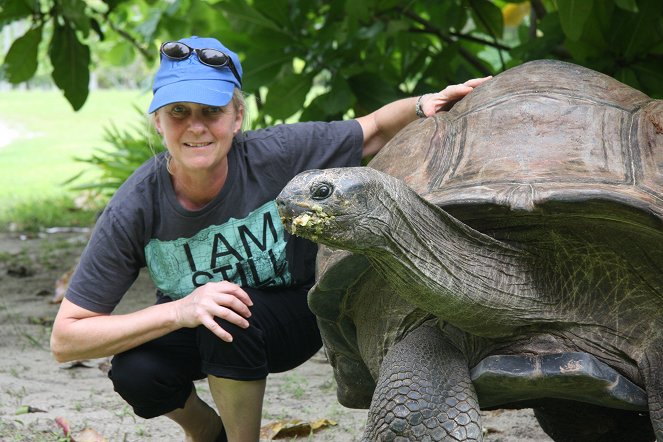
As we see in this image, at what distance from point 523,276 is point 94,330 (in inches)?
48.2

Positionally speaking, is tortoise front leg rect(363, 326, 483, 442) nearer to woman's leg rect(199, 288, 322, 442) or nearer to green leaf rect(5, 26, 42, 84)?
woman's leg rect(199, 288, 322, 442)

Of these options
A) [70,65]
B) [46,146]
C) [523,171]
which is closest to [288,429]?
[523,171]

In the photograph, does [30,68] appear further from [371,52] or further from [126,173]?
[126,173]

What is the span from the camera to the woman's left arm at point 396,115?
2.75 meters

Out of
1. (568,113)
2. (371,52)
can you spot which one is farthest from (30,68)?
(568,113)

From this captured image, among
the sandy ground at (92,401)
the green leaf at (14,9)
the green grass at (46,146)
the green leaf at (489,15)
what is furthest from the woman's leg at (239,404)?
the green grass at (46,146)

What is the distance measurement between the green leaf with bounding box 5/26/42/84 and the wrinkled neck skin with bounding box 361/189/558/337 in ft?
10.4

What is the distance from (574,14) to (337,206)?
73.6 inches

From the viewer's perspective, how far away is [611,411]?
277cm

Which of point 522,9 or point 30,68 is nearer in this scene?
point 30,68

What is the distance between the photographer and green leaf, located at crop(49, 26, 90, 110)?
183 inches

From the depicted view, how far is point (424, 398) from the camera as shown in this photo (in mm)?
2057

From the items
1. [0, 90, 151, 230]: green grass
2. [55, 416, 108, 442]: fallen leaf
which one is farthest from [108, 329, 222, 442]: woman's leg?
[0, 90, 151, 230]: green grass

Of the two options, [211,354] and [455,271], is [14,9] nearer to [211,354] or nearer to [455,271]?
[211,354]
